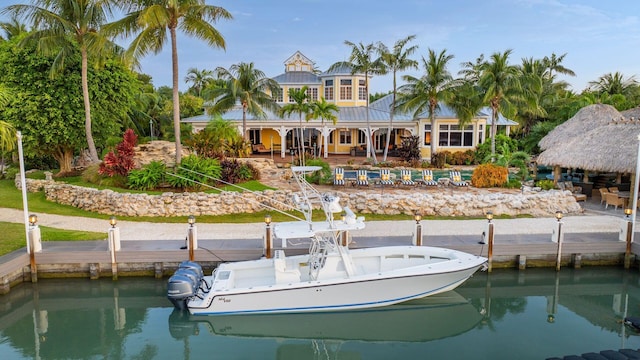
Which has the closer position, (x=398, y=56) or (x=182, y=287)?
(x=182, y=287)

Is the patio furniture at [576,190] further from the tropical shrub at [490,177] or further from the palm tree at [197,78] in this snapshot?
the palm tree at [197,78]

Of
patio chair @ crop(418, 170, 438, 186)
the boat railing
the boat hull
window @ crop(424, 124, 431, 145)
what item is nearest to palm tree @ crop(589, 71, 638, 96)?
window @ crop(424, 124, 431, 145)

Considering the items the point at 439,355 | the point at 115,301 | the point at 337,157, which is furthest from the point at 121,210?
the point at 337,157

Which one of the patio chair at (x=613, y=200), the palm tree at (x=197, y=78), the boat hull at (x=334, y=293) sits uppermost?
the palm tree at (x=197, y=78)

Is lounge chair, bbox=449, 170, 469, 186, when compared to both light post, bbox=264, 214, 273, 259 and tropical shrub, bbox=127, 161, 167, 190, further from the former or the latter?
tropical shrub, bbox=127, 161, 167, 190

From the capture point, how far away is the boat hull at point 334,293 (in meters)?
9.62

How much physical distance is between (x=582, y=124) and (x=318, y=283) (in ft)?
63.5

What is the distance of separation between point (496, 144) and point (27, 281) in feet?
82.3

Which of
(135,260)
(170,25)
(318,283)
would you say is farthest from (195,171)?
(318,283)

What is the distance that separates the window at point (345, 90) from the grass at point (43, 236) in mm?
21758

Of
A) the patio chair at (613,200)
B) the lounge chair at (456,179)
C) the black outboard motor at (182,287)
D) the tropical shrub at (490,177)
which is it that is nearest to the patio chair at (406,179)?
the lounge chair at (456,179)

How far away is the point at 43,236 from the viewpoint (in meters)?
13.5

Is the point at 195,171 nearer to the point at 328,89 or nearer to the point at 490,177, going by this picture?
the point at 490,177

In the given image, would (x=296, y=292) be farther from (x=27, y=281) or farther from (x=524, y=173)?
(x=524, y=173)
